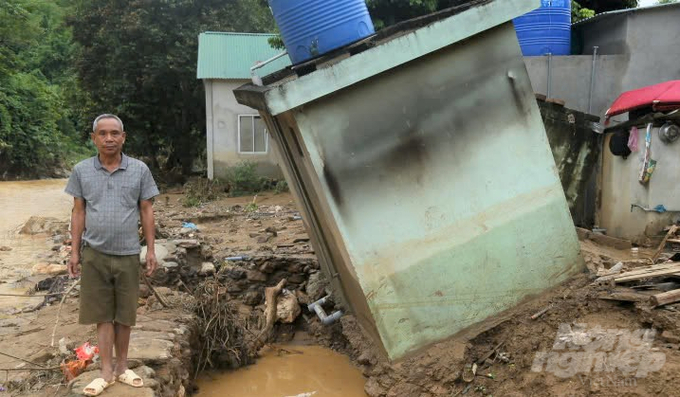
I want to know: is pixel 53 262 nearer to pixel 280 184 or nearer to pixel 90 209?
pixel 90 209

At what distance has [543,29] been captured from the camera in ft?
29.9

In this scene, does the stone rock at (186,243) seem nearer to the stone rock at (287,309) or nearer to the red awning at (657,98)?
the stone rock at (287,309)

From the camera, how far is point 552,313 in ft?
14.4

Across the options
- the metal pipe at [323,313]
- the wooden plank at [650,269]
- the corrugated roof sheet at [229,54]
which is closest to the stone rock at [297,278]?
the metal pipe at [323,313]

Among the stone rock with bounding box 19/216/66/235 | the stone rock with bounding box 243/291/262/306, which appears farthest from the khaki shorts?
the stone rock with bounding box 19/216/66/235

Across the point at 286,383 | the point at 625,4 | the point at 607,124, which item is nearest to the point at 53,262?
the point at 286,383

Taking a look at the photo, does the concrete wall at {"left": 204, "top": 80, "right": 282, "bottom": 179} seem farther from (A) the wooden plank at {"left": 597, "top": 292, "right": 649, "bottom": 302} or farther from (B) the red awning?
(A) the wooden plank at {"left": 597, "top": 292, "right": 649, "bottom": 302}

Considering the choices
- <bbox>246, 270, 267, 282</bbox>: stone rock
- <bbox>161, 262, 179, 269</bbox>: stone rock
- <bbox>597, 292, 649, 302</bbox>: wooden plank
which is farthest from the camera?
<bbox>246, 270, 267, 282</bbox>: stone rock

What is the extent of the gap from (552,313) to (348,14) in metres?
3.03

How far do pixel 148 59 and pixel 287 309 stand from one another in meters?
15.0

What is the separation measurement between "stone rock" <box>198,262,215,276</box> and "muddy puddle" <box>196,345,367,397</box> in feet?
4.41

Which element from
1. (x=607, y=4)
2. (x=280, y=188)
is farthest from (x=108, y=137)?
(x=280, y=188)

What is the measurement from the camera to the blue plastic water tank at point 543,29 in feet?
29.9

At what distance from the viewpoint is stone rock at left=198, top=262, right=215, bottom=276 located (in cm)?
672
